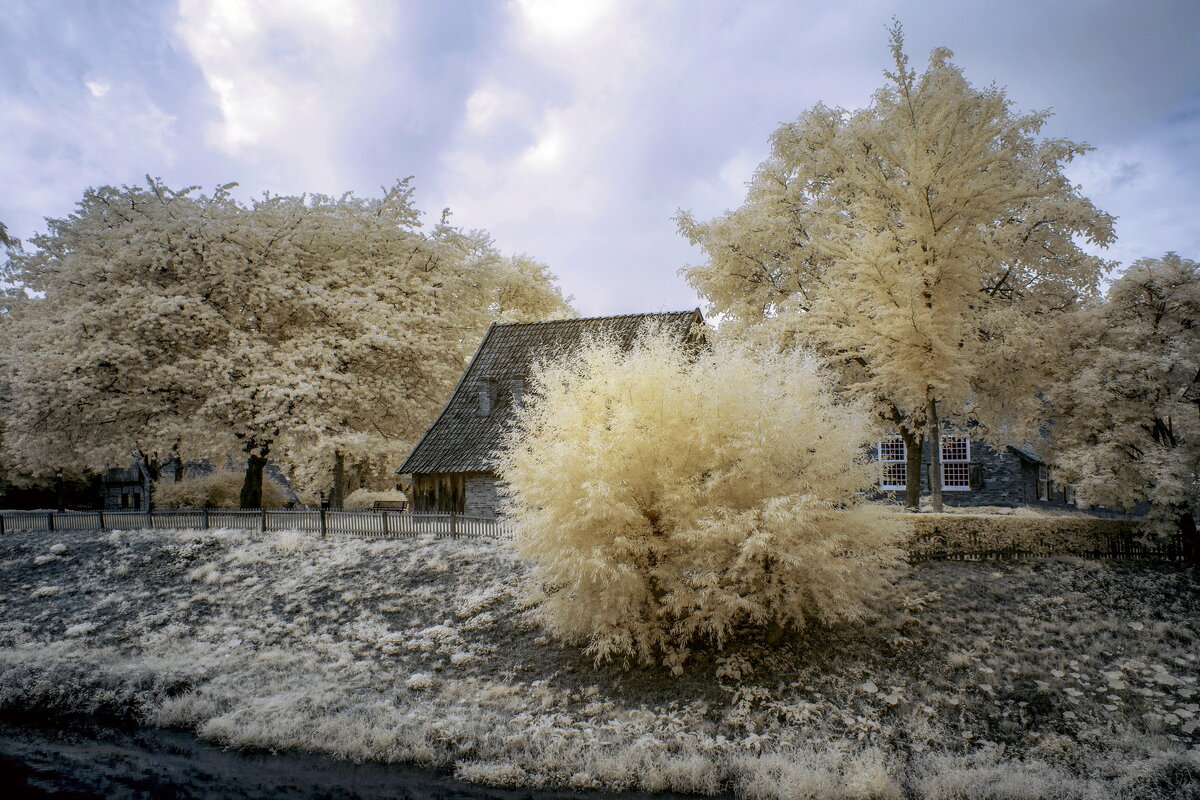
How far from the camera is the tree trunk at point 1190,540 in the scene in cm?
1488

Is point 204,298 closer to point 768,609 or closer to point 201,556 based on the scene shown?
point 201,556

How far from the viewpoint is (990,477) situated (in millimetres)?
26172

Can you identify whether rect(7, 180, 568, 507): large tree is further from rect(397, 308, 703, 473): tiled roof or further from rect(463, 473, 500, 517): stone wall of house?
rect(463, 473, 500, 517): stone wall of house

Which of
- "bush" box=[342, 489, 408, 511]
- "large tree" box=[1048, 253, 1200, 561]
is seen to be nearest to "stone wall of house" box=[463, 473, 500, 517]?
"bush" box=[342, 489, 408, 511]

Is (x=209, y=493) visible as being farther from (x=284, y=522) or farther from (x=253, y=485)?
(x=284, y=522)

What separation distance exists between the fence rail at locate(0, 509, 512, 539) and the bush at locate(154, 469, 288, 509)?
2.27m

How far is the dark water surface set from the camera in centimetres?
1020

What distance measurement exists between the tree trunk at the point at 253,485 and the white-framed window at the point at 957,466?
80.8 feet

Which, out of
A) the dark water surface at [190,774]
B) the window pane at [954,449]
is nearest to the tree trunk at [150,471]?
the dark water surface at [190,774]

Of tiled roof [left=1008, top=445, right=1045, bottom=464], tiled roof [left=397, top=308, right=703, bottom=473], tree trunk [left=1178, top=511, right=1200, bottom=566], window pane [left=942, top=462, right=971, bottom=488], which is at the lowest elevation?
tree trunk [left=1178, top=511, right=1200, bottom=566]

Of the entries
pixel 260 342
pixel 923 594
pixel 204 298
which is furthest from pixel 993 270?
pixel 204 298

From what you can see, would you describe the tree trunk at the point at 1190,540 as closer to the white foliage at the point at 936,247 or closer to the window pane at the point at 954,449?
the white foliage at the point at 936,247

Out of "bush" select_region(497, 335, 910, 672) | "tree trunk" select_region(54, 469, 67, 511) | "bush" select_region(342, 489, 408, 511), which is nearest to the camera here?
"bush" select_region(497, 335, 910, 672)

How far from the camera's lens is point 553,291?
38.9 m
